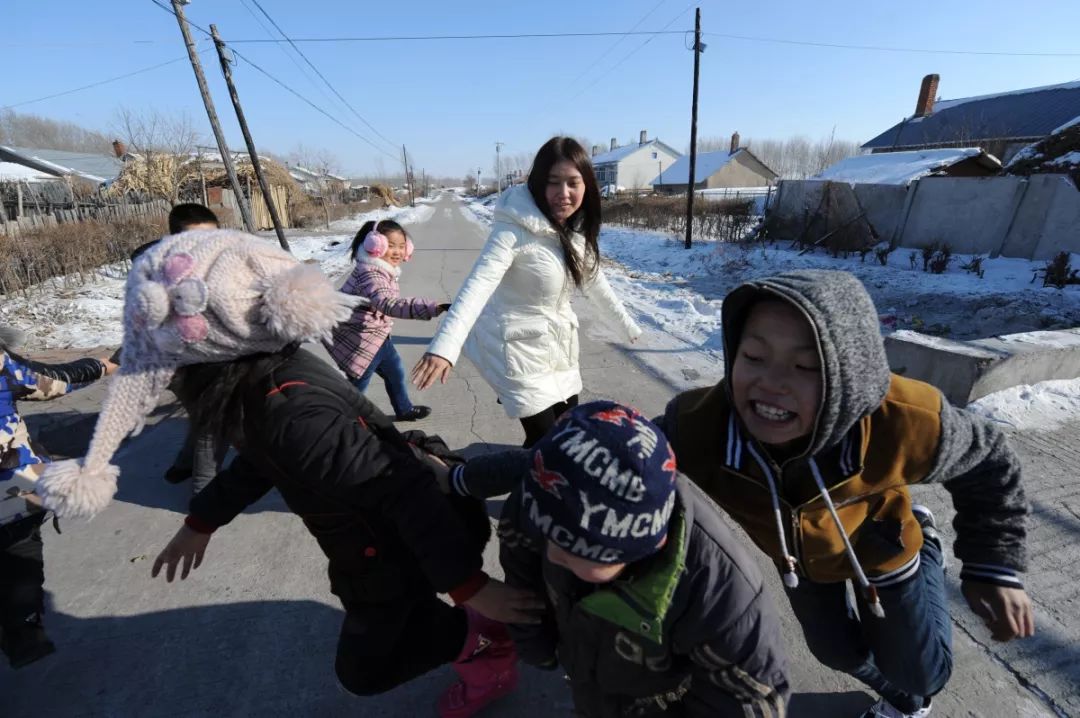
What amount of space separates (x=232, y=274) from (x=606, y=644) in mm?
1212

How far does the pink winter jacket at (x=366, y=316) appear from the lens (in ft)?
10.4

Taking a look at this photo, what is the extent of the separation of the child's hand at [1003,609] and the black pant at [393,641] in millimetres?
1524

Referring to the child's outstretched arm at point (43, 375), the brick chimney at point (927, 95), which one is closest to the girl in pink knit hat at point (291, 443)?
the child's outstretched arm at point (43, 375)

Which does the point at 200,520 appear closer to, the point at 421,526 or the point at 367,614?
the point at 367,614

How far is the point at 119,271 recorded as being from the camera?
33.1 ft

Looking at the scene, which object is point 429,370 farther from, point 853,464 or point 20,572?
point 20,572

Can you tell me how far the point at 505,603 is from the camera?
50.0 inches

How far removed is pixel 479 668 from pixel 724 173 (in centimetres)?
5090

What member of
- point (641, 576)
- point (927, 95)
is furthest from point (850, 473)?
point (927, 95)

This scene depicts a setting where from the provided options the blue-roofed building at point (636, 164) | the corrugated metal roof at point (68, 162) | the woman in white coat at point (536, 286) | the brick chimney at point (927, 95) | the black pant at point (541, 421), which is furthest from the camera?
the blue-roofed building at point (636, 164)

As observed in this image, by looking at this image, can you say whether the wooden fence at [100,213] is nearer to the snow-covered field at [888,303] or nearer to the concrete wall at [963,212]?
the snow-covered field at [888,303]

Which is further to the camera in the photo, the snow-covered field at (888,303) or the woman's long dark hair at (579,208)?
the snow-covered field at (888,303)

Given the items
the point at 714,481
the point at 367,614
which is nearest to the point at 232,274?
the point at 367,614

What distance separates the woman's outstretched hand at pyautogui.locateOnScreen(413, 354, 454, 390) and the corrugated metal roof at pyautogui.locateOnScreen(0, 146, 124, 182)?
38470mm
